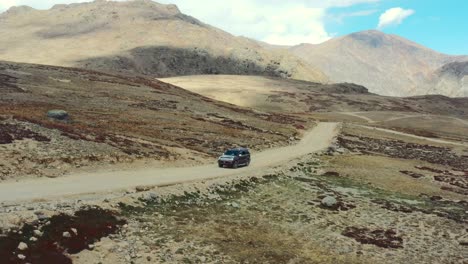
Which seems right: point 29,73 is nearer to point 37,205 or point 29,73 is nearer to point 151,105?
point 151,105

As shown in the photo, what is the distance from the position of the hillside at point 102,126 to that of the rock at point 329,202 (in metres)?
16.9

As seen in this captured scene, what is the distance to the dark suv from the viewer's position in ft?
155

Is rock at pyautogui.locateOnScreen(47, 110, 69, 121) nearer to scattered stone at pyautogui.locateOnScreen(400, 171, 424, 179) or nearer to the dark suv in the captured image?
the dark suv

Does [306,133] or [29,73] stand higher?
[29,73]

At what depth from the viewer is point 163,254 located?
22.9m

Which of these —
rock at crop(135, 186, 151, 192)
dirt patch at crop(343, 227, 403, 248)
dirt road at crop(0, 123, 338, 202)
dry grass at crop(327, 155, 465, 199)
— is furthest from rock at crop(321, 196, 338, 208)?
rock at crop(135, 186, 151, 192)

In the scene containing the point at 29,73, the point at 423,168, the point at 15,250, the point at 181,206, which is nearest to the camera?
the point at 15,250

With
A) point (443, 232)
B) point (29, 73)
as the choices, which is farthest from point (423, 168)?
point (29, 73)

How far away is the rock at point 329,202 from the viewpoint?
1405 inches

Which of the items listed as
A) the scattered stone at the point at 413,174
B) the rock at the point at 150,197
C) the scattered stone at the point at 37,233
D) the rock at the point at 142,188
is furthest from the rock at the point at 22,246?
the scattered stone at the point at 413,174

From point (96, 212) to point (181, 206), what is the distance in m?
A: 6.65

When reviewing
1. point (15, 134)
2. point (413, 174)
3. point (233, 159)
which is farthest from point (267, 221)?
point (413, 174)

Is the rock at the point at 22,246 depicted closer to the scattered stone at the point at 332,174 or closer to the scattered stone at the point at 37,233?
the scattered stone at the point at 37,233

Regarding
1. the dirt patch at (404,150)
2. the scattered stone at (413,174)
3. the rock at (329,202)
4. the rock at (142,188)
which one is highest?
the rock at (142,188)
